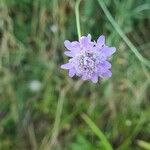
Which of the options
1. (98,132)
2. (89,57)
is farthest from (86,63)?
(98,132)

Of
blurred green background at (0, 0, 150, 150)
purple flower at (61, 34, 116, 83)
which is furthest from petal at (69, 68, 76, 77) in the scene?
blurred green background at (0, 0, 150, 150)

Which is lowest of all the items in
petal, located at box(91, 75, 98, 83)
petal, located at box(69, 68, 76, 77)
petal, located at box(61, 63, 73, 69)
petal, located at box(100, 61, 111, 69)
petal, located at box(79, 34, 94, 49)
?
petal, located at box(91, 75, 98, 83)

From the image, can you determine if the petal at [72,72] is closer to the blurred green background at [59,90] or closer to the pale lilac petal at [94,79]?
the pale lilac petal at [94,79]

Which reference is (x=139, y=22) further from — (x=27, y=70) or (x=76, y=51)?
(x=76, y=51)

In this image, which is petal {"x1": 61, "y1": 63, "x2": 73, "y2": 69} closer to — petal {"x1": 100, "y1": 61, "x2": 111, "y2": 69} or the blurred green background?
petal {"x1": 100, "y1": 61, "x2": 111, "y2": 69}

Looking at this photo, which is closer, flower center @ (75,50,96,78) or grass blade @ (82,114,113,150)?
flower center @ (75,50,96,78)
